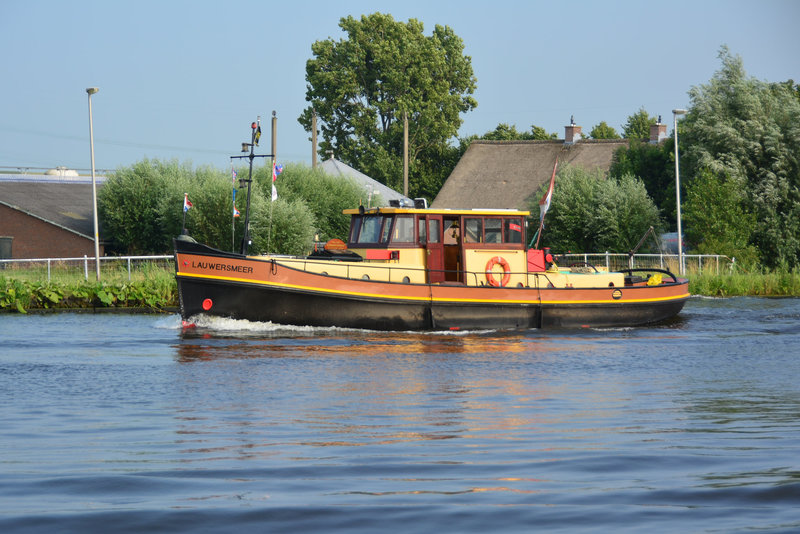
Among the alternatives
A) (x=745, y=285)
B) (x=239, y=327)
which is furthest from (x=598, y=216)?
(x=239, y=327)

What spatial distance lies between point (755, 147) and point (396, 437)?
38.4m

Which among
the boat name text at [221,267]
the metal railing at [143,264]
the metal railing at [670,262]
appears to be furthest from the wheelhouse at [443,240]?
the metal railing at [670,262]

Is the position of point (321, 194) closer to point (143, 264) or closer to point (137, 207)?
point (137, 207)

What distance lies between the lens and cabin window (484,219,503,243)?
2472cm

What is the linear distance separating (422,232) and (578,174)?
24.5m

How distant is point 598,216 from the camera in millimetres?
44594

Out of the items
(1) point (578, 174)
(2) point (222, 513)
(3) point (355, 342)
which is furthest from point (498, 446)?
(1) point (578, 174)

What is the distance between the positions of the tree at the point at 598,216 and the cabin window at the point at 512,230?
1976 cm

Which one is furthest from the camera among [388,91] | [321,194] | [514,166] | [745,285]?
[388,91]

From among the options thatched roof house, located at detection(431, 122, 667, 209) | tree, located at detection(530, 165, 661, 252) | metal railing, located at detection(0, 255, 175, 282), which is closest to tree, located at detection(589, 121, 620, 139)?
thatched roof house, located at detection(431, 122, 667, 209)

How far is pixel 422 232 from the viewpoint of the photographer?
24.3 m

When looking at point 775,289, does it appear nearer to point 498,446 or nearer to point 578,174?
point 578,174

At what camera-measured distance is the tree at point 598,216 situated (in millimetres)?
44625

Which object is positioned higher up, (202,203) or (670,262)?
(202,203)
